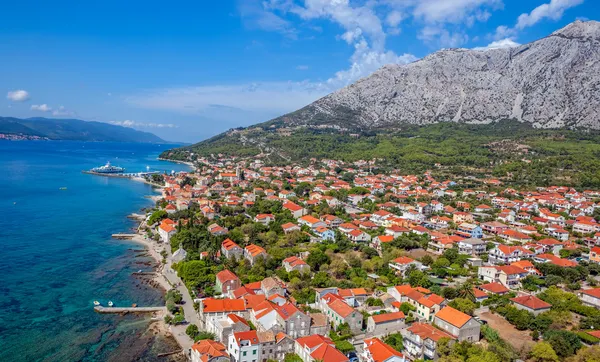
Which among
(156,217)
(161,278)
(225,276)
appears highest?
(156,217)

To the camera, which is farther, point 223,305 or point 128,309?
point 128,309

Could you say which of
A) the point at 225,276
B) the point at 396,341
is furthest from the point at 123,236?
the point at 396,341

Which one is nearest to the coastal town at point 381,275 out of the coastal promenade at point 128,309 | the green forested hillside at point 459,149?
the coastal promenade at point 128,309

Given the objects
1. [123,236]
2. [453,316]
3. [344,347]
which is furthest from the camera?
[123,236]

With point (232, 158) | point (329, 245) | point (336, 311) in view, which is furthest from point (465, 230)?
point (232, 158)

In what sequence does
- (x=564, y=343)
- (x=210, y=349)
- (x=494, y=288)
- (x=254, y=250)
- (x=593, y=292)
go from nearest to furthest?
(x=210, y=349)
(x=564, y=343)
(x=593, y=292)
(x=494, y=288)
(x=254, y=250)

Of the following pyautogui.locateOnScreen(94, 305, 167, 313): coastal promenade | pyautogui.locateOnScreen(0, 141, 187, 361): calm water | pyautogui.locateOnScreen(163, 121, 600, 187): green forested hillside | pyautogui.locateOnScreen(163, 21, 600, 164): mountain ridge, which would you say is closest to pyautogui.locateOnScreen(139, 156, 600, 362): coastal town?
pyautogui.locateOnScreen(94, 305, 167, 313): coastal promenade

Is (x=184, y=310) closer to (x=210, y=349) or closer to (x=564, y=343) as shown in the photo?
(x=210, y=349)

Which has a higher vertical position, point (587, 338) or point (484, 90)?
point (484, 90)

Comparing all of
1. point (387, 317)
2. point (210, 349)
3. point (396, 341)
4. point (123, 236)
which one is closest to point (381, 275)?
point (387, 317)
